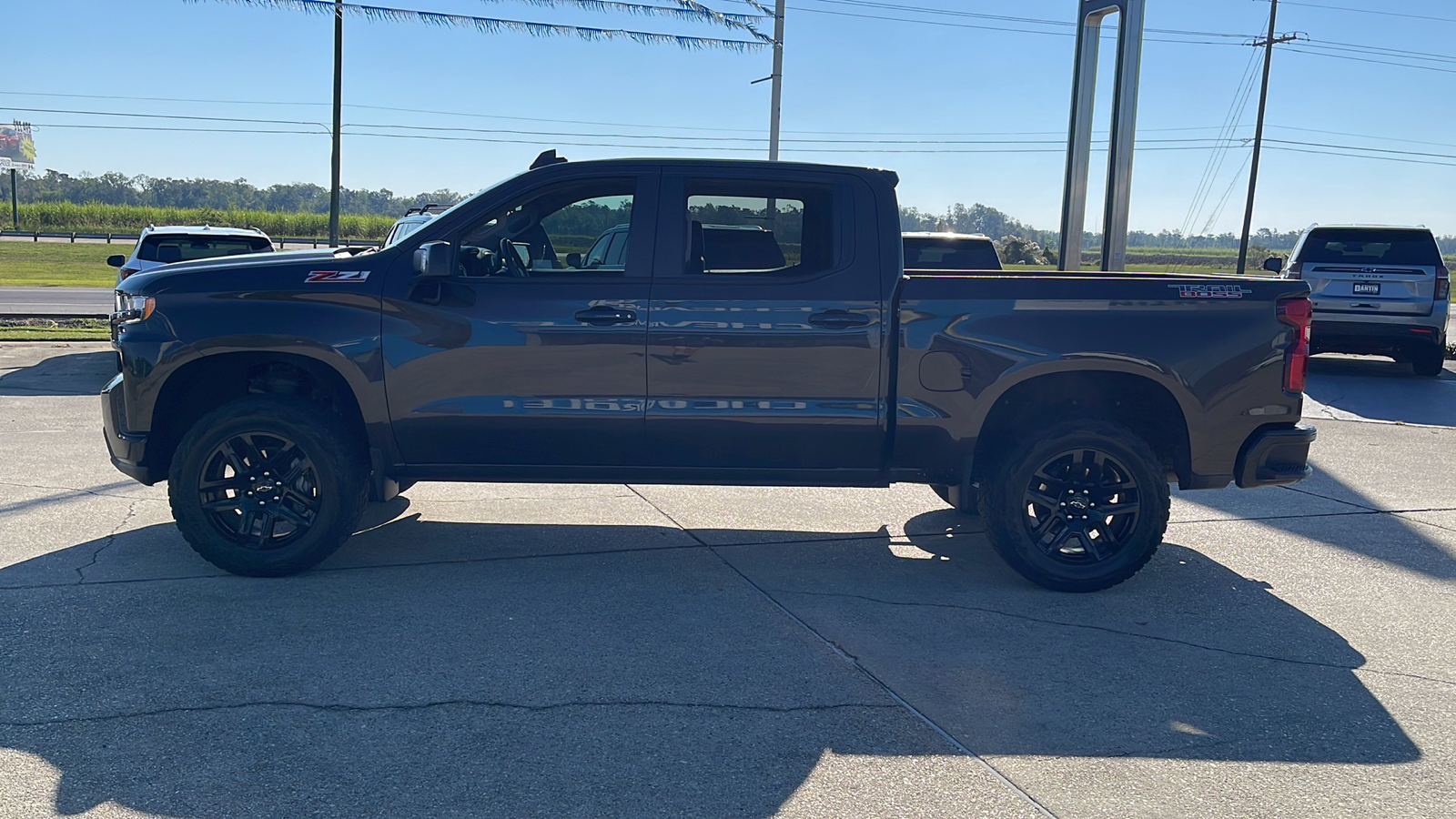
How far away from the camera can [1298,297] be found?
18.4 feet

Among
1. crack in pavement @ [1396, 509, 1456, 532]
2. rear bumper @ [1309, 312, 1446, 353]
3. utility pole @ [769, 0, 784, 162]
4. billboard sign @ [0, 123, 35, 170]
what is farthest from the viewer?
billboard sign @ [0, 123, 35, 170]

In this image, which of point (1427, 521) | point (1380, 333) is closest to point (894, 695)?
point (1427, 521)

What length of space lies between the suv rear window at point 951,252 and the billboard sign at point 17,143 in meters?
127

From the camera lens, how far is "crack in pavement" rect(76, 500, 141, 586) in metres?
5.54

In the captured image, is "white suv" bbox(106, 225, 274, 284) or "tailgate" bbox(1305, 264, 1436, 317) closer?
"white suv" bbox(106, 225, 274, 284)

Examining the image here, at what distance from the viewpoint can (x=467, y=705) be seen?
13.4ft

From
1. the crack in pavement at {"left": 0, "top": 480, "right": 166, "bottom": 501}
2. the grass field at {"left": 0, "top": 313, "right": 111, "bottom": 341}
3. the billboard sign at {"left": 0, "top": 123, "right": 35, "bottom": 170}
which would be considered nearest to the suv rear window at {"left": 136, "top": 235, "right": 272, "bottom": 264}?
the grass field at {"left": 0, "top": 313, "right": 111, "bottom": 341}

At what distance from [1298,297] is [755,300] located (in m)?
2.63

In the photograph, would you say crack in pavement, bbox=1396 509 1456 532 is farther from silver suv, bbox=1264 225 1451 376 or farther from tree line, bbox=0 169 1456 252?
tree line, bbox=0 169 1456 252

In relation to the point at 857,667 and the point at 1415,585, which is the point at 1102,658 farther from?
the point at 1415,585

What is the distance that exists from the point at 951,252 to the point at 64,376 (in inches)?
378

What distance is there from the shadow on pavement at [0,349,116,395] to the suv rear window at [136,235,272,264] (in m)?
1.38

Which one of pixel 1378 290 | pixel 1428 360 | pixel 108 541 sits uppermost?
pixel 1378 290

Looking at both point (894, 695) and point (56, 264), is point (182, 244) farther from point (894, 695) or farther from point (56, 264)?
point (56, 264)
